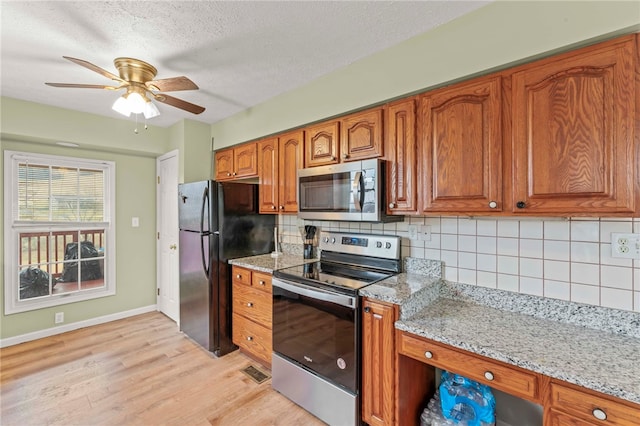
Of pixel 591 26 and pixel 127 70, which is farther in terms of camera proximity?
pixel 127 70

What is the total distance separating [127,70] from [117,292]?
2840mm

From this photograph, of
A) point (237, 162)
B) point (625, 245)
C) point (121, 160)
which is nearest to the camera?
point (625, 245)

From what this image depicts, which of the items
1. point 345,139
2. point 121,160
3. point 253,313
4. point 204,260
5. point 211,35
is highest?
point 211,35

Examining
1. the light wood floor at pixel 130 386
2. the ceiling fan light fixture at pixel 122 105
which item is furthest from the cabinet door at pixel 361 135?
the light wood floor at pixel 130 386

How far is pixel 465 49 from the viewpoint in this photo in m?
1.57

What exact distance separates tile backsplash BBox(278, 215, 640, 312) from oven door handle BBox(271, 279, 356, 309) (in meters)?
0.66

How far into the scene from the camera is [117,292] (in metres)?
3.63

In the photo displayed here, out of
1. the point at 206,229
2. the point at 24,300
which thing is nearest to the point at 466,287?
the point at 206,229

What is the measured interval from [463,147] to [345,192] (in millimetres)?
799

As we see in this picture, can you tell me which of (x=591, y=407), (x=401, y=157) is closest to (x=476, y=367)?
(x=591, y=407)

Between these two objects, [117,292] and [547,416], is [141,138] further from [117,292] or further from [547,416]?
[547,416]

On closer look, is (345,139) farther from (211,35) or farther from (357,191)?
(211,35)

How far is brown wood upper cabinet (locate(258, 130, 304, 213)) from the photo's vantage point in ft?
8.38

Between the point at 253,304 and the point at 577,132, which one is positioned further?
the point at 253,304
